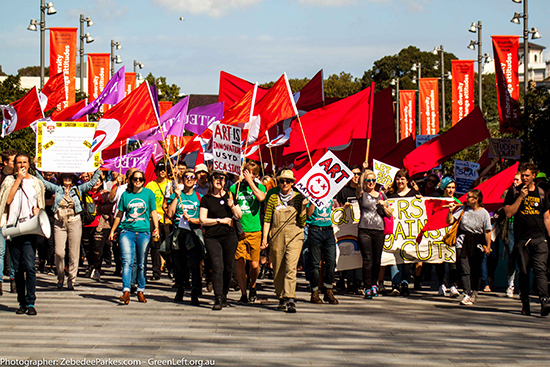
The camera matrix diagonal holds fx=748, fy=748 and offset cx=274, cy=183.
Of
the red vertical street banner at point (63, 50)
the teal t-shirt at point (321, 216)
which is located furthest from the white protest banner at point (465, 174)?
the red vertical street banner at point (63, 50)

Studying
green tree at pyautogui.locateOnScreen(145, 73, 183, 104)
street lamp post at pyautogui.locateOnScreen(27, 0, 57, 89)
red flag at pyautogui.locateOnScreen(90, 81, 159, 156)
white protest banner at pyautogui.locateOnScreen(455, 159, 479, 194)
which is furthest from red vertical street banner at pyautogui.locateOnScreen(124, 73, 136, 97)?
white protest banner at pyautogui.locateOnScreen(455, 159, 479, 194)

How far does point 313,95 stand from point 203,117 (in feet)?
9.54

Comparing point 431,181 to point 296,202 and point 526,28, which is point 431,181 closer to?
point 296,202

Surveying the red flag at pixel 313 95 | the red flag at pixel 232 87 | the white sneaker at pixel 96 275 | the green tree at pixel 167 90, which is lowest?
the white sneaker at pixel 96 275

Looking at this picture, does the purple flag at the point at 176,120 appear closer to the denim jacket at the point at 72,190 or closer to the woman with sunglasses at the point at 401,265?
the denim jacket at the point at 72,190

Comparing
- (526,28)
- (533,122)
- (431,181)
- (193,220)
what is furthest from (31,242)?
Result: (526,28)

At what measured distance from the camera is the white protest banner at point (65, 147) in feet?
40.8

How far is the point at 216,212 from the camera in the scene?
9.99 m

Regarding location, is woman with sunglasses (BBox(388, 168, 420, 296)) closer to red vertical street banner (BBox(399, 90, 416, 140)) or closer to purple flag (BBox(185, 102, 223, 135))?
purple flag (BBox(185, 102, 223, 135))

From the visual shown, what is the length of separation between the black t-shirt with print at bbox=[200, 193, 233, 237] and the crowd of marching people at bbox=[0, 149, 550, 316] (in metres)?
0.01

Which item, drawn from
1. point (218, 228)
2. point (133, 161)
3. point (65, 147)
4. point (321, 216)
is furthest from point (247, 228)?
point (133, 161)

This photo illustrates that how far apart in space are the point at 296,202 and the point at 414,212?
2872 millimetres

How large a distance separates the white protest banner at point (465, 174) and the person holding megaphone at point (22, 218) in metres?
9.03

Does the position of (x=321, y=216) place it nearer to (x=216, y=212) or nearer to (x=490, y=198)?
(x=216, y=212)
